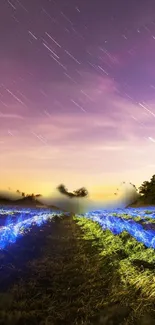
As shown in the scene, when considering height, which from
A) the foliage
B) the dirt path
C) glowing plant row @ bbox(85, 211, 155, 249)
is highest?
the foliage

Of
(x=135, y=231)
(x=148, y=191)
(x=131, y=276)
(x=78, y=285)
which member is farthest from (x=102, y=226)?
(x=148, y=191)

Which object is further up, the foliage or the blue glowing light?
the foliage

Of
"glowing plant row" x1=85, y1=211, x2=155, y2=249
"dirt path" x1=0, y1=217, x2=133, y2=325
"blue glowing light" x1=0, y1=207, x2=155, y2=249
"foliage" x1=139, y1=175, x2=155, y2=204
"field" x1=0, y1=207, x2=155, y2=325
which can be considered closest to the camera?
"field" x1=0, y1=207, x2=155, y2=325

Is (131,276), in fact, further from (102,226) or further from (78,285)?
(102,226)

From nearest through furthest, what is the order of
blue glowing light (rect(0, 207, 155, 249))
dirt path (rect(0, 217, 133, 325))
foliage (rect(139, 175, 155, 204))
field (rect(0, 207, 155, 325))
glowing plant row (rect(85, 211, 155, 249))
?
field (rect(0, 207, 155, 325)), dirt path (rect(0, 217, 133, 325)), glowing plant row (rect(85, 211, 155, 249)), blue glowing light (rect(0, 207, 155, 249)), foliage (rect(139, 175, 155, 204))

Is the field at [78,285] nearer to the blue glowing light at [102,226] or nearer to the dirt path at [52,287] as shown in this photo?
the dirt path at [52,287]

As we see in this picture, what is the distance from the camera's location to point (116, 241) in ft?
69.3

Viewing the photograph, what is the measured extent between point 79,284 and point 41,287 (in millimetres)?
1189

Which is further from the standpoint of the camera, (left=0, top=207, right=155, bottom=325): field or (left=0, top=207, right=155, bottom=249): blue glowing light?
(left=0, top=207, right=155, bottom=249): blue glowing light

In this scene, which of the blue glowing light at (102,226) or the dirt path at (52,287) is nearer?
the dirt path at (52,287)

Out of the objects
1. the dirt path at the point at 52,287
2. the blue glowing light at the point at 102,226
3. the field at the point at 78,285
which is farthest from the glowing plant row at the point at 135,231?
the dirt path at the point at 52,287

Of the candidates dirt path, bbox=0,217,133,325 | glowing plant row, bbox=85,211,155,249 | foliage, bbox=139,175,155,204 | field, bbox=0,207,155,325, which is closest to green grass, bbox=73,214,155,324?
field, bbox=0,207,155,325

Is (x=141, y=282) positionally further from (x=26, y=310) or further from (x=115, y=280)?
(x=26, y=310)

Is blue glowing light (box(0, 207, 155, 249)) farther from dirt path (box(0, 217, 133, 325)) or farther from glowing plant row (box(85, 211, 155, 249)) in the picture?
dirt path (box(0, 217, 133, 325))
